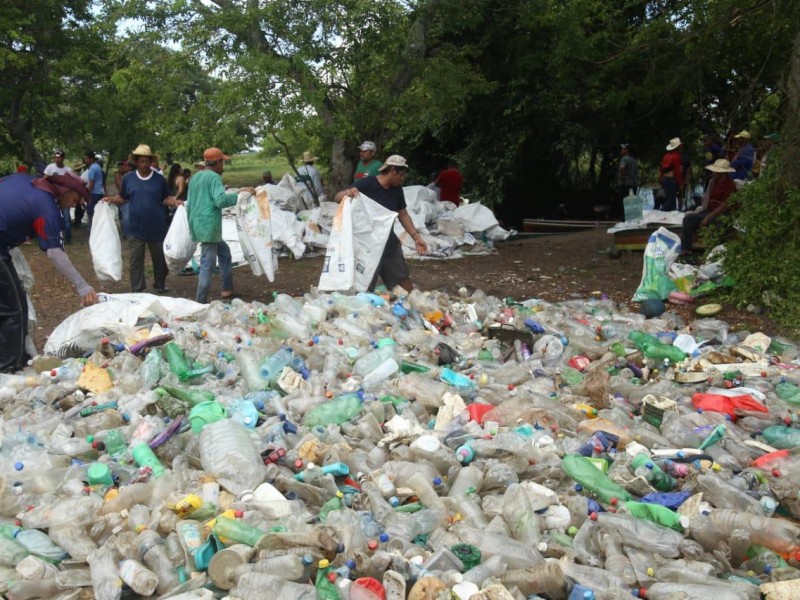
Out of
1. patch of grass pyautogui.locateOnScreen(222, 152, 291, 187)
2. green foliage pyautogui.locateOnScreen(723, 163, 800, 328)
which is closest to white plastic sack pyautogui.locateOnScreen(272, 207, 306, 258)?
green foliage pyautogui.locateOnScreen(723, 163, 800, 328)

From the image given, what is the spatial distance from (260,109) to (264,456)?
8124 mm

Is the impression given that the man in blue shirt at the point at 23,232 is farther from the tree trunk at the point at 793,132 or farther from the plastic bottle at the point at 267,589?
the tree trunk at the point at 793,132

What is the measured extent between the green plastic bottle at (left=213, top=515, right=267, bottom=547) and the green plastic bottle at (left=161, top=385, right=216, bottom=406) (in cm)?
167

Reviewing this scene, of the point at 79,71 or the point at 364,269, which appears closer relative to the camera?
the point at 364,269

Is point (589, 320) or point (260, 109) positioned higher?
point (260, 109)

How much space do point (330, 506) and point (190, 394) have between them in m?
1.70

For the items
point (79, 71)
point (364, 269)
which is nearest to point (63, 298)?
point (364, 269)

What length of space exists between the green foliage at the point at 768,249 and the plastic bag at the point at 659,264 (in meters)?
0.54

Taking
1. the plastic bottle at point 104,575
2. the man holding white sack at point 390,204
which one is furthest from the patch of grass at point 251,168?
the plastic bottle at point 104,575

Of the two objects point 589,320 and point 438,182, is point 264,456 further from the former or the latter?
point 438,182

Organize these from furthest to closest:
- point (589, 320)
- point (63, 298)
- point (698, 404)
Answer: point (63, 298) < point (589, 320) < point (698, 404)

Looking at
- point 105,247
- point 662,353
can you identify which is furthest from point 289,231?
point 662,353

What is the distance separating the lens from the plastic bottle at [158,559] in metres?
3.27

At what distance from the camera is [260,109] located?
11414 millimetres
